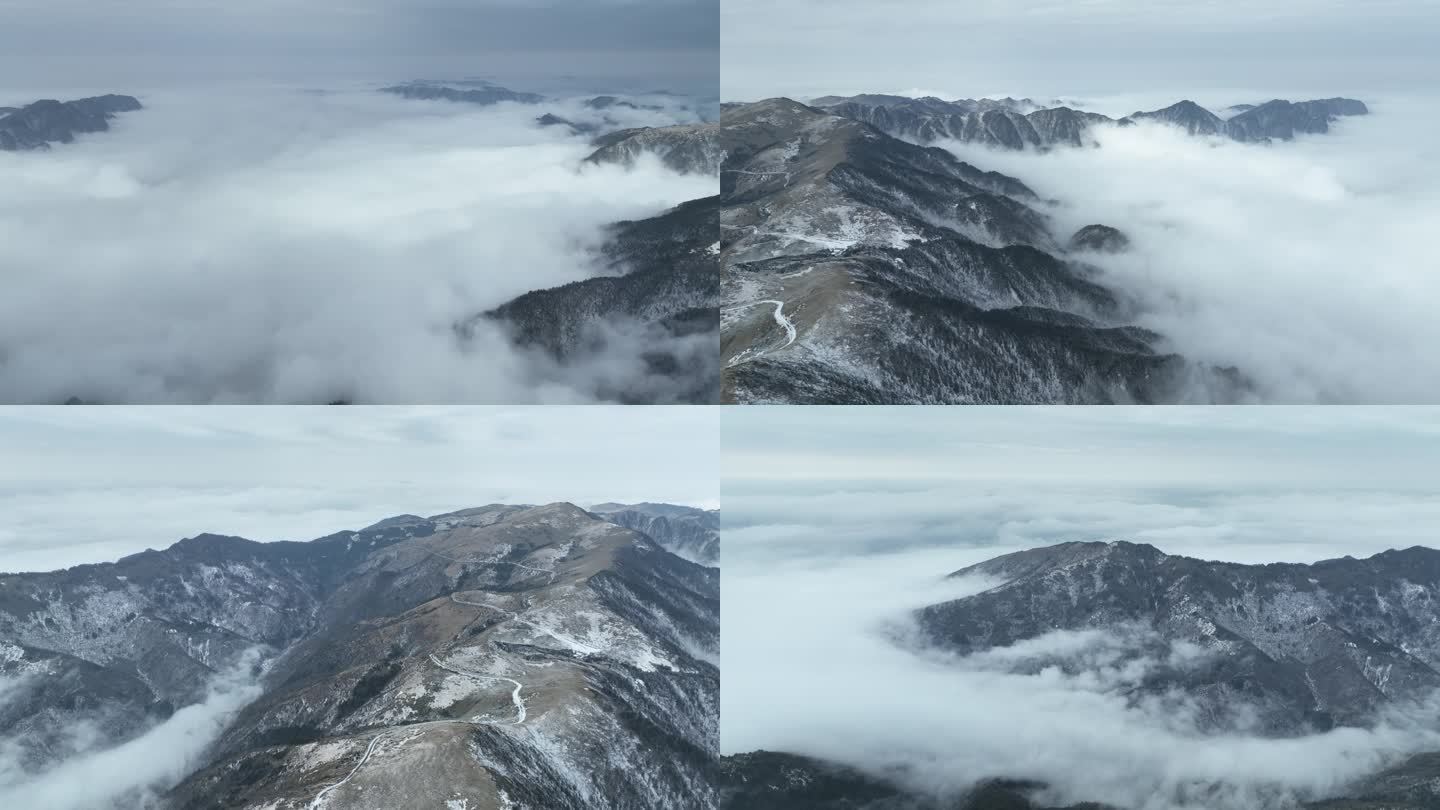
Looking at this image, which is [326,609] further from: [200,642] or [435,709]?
[435,709]

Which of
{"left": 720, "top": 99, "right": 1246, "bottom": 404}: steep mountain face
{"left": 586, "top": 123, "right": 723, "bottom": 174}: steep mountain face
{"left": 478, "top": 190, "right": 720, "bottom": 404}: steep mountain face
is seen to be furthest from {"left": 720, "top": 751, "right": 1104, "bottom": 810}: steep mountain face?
{"left": 586, "top": 123, "right": 723, "bottom": 174}: steep mountain face

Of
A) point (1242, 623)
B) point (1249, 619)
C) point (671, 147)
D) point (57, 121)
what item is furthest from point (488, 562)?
point (671, 147)

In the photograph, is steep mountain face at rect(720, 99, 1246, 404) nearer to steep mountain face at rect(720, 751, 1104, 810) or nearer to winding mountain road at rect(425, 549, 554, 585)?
winding mountain road at rect(425, 549, 554, 585)

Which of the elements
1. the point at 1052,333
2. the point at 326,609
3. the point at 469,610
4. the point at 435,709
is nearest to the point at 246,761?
the point at 435,709

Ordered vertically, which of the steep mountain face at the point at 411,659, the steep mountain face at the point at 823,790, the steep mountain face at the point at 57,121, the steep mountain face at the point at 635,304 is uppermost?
the steep mountain face at the point at 57,121

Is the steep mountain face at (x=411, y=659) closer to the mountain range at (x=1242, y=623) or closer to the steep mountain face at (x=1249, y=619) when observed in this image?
the mountain range at (x=1242, y=623)

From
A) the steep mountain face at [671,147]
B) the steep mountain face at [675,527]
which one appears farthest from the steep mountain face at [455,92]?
the steep mountain face at [675,527]
